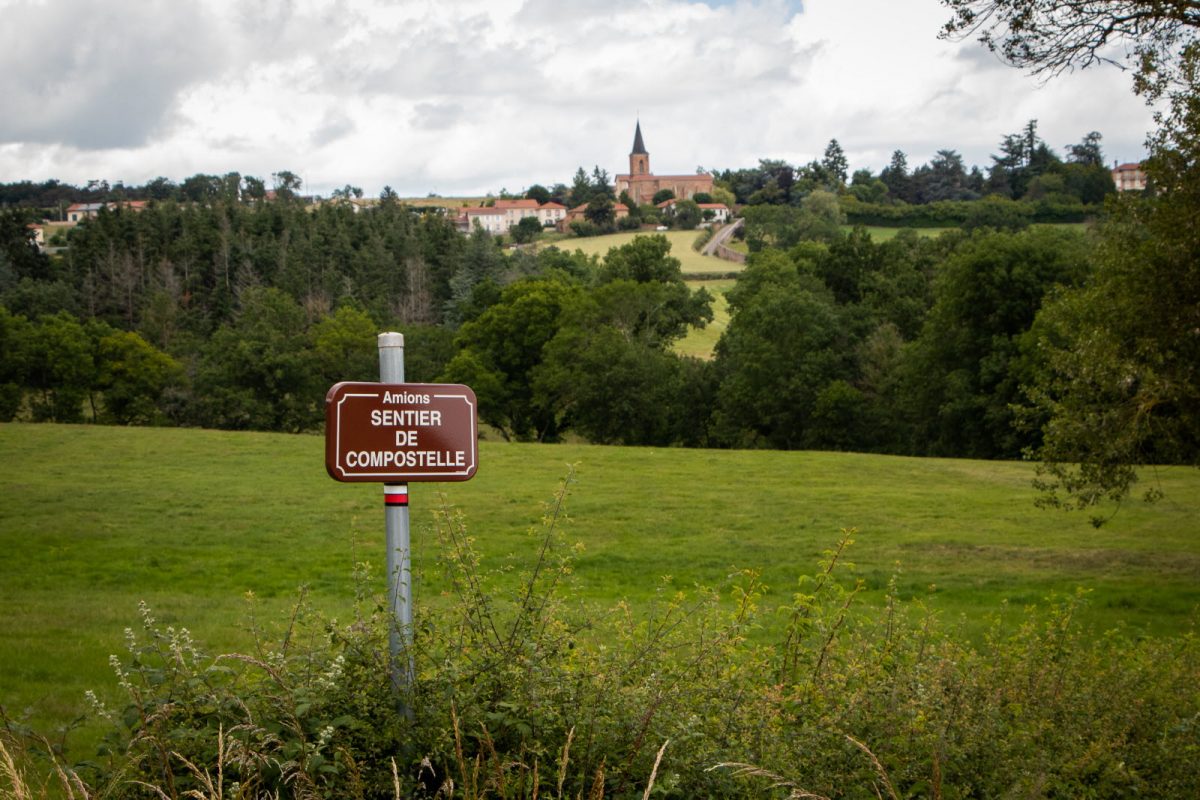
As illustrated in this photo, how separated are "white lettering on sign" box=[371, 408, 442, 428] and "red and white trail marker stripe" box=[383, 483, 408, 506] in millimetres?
350

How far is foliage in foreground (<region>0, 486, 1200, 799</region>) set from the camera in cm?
A: 472

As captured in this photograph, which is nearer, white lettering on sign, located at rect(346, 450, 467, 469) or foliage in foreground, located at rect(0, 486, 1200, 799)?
foliage in foreground, located at rect(0, 486, 1200, 799)

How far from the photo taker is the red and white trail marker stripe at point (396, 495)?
5664 mm

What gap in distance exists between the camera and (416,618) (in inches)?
231

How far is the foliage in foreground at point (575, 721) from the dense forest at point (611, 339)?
34.8 feet

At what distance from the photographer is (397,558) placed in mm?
5637

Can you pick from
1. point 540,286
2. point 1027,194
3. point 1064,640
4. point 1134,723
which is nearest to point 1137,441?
point 1064,640

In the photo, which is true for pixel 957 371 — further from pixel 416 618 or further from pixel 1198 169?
pixel 416 618

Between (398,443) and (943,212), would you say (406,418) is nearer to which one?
(398,443)

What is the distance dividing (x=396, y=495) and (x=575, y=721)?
1.54 m

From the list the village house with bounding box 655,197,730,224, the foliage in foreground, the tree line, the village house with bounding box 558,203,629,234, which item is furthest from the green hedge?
the foliage in foreground

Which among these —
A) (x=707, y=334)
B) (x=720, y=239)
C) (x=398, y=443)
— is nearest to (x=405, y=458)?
(x=398, y=443)

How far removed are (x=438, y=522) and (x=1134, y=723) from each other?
4.53 meters

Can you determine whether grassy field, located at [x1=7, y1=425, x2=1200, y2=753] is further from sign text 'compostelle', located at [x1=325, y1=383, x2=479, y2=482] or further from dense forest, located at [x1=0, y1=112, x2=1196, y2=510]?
dense forest, located at [x1=0, y1=112, x2=1196, y2=510]
